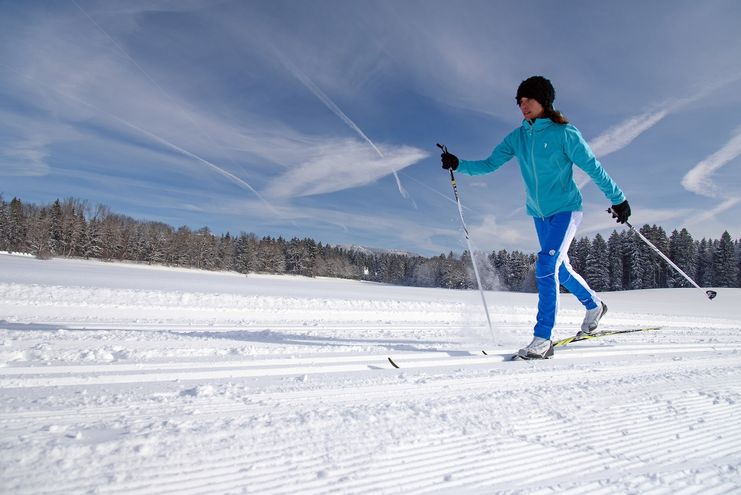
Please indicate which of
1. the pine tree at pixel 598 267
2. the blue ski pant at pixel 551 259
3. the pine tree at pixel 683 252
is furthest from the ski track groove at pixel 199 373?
the pine tree at pixel 683 252

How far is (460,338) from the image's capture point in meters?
4.51

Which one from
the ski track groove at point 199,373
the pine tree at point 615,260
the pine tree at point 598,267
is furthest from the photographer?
the pine tree at point 615,260

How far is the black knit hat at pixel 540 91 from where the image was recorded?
356cm

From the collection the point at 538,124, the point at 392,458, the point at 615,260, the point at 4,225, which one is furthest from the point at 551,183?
the point at 4,225

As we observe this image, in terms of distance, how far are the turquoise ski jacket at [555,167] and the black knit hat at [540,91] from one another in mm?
184

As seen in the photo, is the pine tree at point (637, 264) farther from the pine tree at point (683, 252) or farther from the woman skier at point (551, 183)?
the woman skier at point (551, 183)

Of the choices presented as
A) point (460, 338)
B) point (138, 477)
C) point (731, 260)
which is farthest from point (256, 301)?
point (731, 260)

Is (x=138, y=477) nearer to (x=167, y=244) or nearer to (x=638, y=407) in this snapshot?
(x=638, y=407)

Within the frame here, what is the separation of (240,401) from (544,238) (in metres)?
3.17

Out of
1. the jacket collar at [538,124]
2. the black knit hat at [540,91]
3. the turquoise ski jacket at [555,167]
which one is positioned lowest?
the turquoise ski jacket at [555,167]

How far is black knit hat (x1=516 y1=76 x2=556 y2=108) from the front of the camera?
3.56 m

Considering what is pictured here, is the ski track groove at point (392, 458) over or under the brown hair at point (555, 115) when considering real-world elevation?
under

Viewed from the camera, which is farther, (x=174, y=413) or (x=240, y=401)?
(x=240, y=401)

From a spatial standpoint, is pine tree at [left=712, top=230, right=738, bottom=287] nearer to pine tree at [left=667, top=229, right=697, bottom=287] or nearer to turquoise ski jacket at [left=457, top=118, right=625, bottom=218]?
pine tree at [left=667, top=229, right=697, bottom=287]
